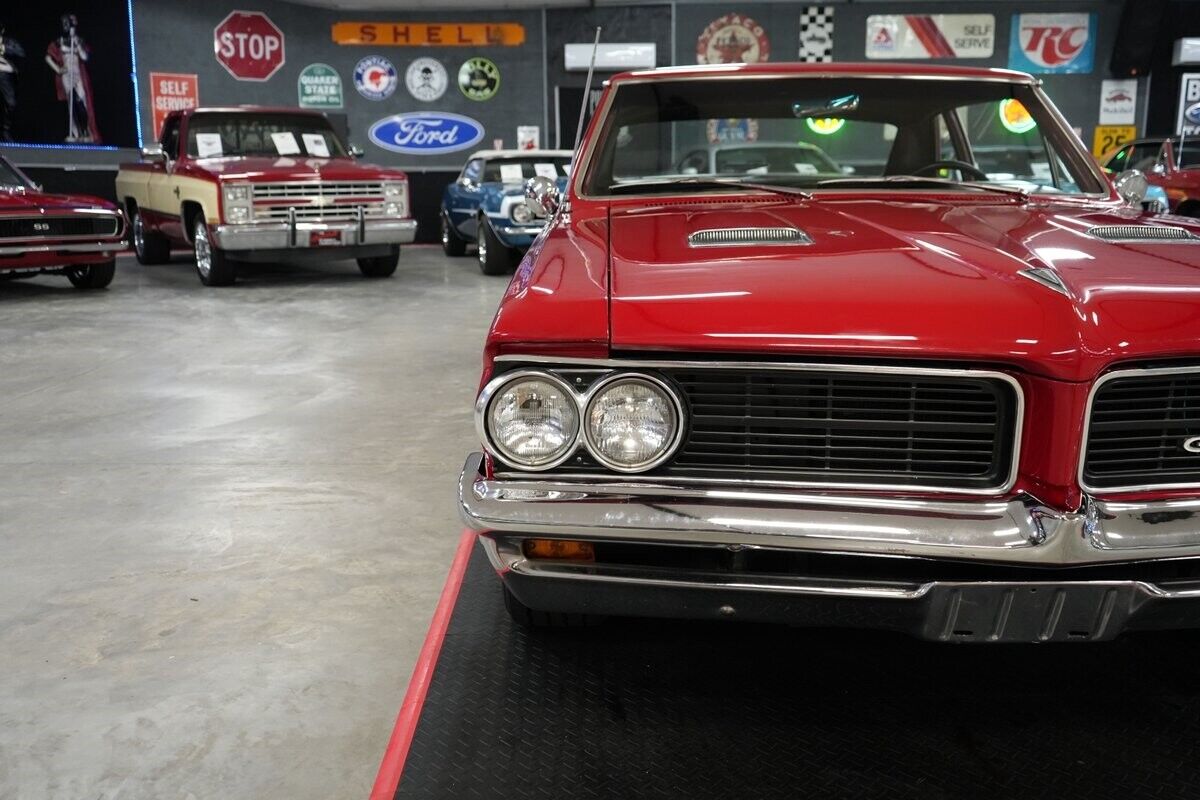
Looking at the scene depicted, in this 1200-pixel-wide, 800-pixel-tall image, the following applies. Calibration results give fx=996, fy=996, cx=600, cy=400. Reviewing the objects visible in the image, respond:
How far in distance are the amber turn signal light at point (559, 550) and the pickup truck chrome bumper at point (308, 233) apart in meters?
7.14

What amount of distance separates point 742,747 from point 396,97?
44.9 feet

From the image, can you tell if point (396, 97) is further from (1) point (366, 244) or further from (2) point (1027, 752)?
(2) point (1027, 752)

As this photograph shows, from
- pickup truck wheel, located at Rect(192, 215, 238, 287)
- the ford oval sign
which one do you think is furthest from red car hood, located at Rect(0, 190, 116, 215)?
the ford oval sign

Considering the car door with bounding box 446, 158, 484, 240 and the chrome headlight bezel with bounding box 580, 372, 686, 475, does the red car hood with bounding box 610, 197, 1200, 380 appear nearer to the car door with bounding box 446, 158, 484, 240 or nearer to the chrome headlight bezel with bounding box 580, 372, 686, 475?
the chrome headlight bezel with bounding box 580, 372, 686, 475

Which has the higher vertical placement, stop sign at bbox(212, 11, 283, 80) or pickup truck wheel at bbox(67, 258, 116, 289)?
stop sign at bbox(212, 11, 283, 80)

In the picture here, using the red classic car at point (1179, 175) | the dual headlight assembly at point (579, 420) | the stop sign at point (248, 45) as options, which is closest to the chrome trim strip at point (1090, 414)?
the dual headlight assembly at point (579, 420)

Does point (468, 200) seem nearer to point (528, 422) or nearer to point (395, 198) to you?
point (395, 198)

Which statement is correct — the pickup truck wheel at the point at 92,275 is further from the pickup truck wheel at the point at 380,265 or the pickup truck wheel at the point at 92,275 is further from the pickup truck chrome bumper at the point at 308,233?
the pickup truck wheel at the point at 380,265

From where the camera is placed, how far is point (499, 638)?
2160 millimetres

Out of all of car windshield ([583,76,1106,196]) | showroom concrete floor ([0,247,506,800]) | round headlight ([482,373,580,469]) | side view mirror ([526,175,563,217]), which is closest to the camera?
round headlight ([482,373,580,469])

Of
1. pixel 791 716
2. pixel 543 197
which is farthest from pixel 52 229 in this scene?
pixel 791 716

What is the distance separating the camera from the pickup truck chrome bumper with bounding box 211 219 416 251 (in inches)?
317

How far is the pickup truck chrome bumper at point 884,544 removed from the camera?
1472 millimetres

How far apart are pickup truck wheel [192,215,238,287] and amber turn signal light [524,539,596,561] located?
7.47 metres
